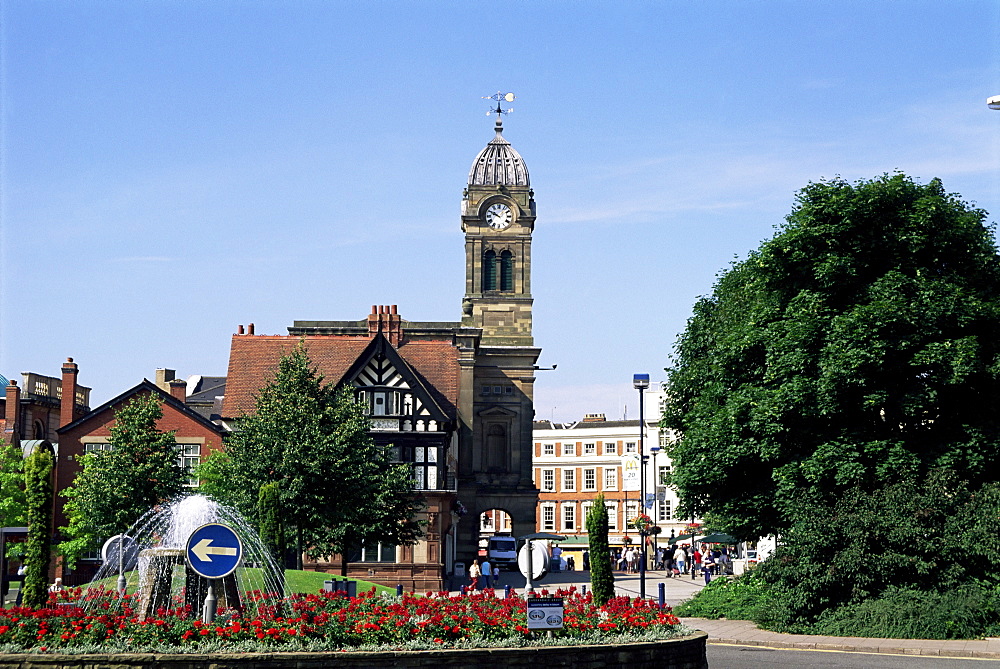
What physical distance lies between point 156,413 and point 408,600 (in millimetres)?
36581

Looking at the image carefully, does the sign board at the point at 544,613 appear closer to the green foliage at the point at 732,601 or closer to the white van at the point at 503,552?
the green foliage at the point at 732,601

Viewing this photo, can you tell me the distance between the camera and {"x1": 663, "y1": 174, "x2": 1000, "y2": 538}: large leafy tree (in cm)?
3028

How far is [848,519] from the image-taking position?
2950cm

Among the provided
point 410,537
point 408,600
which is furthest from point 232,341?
point 408,600

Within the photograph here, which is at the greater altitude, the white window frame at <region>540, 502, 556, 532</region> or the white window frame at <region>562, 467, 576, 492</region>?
the white window frame at <region>562, 467, 576, 492</region>

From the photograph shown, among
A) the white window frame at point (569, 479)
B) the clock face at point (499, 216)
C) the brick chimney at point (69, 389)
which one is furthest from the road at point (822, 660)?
the white window frame at point (569, 479)

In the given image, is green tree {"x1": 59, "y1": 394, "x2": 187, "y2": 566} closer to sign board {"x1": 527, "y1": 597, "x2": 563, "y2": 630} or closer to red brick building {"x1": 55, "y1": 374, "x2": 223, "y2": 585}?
red brick building {"x1": 55, "y1": 374, "x2": 223, "y2": 585}

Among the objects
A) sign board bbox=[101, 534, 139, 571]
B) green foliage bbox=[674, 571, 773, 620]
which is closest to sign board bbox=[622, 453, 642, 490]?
sign board bbox=[101, 534, 139, 571]

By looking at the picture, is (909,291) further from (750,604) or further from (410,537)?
(410,537)

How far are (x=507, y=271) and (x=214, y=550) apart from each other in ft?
237

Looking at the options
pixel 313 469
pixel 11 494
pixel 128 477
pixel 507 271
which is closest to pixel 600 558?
pixel 313 469

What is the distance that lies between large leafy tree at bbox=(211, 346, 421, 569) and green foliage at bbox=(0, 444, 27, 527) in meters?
18.1

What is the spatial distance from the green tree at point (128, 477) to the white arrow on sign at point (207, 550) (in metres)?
34.3

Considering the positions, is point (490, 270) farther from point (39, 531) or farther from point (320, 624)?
point (320, 624)
